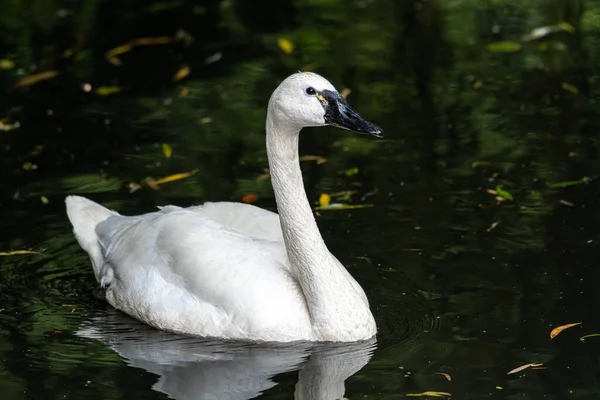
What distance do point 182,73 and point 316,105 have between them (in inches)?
216

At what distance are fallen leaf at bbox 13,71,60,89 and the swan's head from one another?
18.7 feet

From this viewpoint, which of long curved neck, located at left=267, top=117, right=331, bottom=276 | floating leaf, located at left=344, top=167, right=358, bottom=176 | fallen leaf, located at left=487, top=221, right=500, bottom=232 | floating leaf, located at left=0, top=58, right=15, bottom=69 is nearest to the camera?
long curved neck, located at left=267, top=117, right=331, bottom=276


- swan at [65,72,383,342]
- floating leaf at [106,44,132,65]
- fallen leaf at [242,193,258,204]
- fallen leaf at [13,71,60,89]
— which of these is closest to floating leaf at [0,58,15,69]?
fallen leaf at [13,71,60,89]

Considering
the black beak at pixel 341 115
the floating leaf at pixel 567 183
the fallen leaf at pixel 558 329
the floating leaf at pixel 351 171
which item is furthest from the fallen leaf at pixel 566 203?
the black beak at pixel 341 115

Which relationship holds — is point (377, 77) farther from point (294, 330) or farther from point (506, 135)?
point (294, 330)

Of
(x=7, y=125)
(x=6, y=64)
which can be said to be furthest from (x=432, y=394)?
(x=6, y=64)

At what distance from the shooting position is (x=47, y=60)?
43.5 feet

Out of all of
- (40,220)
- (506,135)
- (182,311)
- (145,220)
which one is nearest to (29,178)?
(40,220)

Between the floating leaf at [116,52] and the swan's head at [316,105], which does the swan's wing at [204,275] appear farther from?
the floating leaf at [116,52]

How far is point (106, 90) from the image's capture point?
12.5 meters

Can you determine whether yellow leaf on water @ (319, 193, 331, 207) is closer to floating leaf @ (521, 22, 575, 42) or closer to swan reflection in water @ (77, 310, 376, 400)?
swan reflection in water @ (77, 310, 376, 400)

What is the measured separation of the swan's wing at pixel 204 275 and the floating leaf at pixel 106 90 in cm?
386

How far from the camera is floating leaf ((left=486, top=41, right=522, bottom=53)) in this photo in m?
13.0

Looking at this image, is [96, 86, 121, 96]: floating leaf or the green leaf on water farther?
[96, 86, 121, 96]: floating leaf
